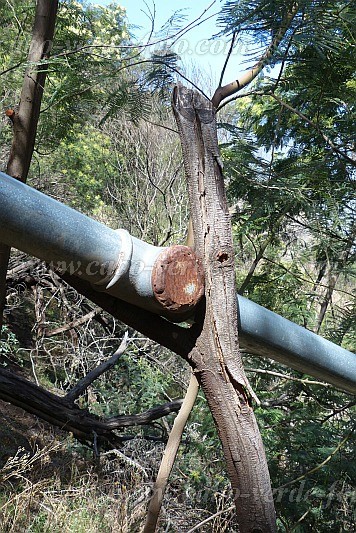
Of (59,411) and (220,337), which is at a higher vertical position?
(59,411)

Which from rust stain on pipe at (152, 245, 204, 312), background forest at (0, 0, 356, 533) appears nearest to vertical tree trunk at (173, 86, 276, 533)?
rust stain on pipe at (152, 245, 204, 312)

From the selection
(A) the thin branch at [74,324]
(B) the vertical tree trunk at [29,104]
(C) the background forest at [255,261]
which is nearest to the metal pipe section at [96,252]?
(C) the background forest at [255,261]

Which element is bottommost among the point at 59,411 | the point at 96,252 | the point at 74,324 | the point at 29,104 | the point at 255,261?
the point at 96,252

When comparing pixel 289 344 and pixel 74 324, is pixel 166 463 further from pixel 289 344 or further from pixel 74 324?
pixel 74 324

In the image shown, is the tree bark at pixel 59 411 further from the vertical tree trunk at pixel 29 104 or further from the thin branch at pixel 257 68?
the thin branch at pixel 257 68

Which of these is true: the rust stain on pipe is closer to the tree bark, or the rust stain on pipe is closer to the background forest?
the background forest

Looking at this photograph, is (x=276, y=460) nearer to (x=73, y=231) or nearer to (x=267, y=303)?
(x=267, y=303)

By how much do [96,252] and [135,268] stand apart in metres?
0.11

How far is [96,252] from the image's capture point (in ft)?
3.25

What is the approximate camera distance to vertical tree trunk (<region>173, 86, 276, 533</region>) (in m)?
1.17

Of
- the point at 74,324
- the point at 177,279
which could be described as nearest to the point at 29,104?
the point at 177,279

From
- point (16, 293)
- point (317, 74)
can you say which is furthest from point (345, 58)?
point (16, 293)

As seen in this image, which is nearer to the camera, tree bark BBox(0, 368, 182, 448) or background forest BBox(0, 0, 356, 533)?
background forest BBox(0, 0, 356, 533)

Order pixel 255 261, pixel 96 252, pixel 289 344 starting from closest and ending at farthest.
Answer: pixel 96 252, pixel 289 344, pixel 255 261
